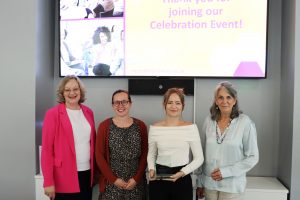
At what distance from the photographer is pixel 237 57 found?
2766 mm

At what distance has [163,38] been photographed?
111 inches

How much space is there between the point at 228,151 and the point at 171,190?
18.5 inches

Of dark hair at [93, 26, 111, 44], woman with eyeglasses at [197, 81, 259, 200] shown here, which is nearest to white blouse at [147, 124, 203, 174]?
woman with eyeglasses at [197, 81, 259, 200]

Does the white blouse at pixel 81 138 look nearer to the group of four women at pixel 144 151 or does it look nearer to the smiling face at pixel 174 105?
the group of four women at pixel 144 151

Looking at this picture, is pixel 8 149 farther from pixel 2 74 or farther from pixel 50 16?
pixel 50 16

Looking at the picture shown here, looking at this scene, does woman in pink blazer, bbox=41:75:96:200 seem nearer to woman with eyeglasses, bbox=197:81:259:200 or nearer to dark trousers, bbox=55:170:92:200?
dark trousers, bbox=55:170:92:200

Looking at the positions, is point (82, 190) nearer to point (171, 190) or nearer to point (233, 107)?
point (171, 190)

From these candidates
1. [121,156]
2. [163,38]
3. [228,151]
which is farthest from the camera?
[163,38]

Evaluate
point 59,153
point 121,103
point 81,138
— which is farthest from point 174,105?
point 59,153

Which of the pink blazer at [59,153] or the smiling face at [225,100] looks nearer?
the smiling face at [225,100]

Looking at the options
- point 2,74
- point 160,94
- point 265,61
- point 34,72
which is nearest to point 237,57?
point 265,61

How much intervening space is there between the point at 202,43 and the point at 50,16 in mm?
1512

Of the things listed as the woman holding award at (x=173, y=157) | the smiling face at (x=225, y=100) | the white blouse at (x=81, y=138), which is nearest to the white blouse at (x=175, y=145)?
the woman holding award at (x=173, y=157)

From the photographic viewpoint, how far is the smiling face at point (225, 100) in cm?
207
